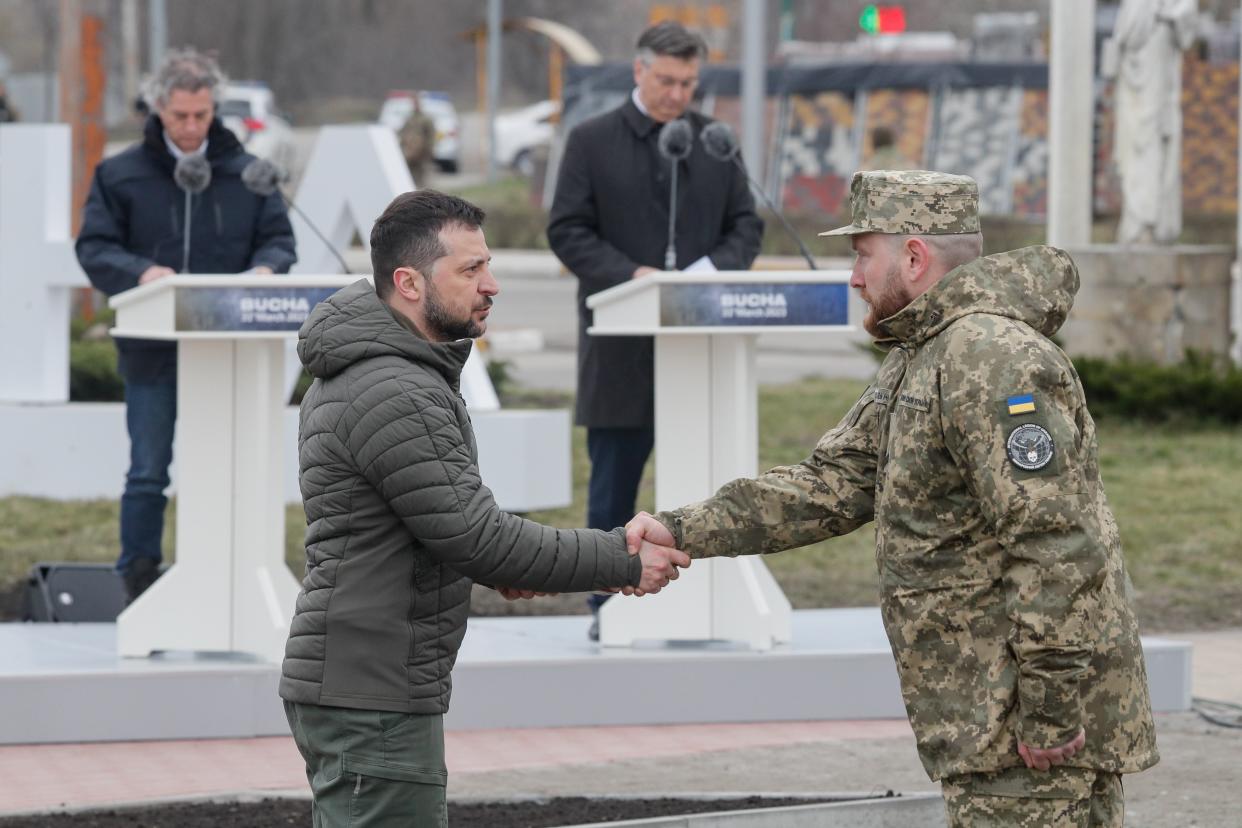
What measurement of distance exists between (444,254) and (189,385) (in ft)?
10.7

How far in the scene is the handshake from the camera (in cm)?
429

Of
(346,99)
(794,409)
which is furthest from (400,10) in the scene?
(794,409)

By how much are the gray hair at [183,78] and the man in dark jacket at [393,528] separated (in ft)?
12.1

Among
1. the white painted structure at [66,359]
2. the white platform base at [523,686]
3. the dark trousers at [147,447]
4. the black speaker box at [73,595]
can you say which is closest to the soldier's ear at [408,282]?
the white platform base at [523,686]

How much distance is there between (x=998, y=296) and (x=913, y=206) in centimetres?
24

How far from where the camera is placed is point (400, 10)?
7550cm

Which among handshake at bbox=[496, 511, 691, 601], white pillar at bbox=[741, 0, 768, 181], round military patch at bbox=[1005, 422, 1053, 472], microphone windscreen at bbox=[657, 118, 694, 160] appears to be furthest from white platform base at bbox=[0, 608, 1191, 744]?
white pillar at bbox=[741, 0, 768, 181]

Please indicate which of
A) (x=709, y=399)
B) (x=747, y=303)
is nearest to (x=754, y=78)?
(x=709, y=399)

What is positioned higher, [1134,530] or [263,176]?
[263,176]

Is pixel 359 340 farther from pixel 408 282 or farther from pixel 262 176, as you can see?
pixel 262 176

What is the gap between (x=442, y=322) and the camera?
3973 millimetres

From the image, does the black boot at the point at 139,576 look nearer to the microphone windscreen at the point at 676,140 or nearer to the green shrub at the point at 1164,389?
the microphone windscreen at the point at 676,140

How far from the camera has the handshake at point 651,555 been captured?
4.29 metres

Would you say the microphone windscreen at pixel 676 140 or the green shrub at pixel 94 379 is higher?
the microphone windscreen at pixel 676 140
